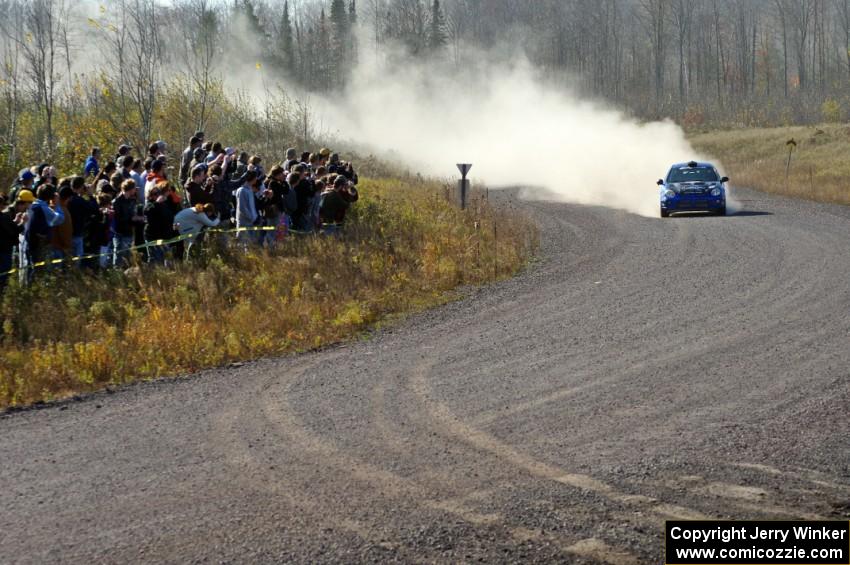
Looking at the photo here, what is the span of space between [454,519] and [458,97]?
261 feet

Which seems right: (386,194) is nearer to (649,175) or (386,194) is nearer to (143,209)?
(143,209)

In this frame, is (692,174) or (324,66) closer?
(692,174)

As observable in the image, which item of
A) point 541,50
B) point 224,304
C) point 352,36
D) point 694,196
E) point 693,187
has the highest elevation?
point 352,36

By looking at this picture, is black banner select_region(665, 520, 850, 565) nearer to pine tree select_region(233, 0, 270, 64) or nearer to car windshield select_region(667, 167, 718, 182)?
car windshield select_region(667, 167, 718, 182)

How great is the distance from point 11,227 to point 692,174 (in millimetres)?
21194

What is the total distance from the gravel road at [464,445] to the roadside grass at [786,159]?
25070 mm

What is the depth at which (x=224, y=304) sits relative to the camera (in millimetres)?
16203

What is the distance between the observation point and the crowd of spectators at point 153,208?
15.8 metres

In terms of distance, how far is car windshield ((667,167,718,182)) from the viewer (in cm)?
3080

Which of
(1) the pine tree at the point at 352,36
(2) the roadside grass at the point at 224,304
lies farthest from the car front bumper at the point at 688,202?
(1) the pine tree at the point at 352,36

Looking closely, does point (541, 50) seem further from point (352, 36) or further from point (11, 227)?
point (11, 227)

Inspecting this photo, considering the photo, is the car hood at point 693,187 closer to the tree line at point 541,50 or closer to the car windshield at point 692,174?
the car windshield at point 692,174

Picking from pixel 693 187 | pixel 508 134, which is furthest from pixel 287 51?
pixel 693 187

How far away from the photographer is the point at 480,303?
17.1 metres
